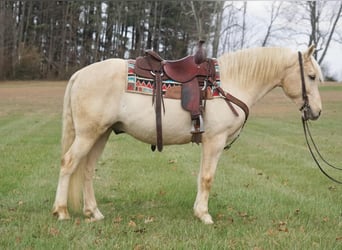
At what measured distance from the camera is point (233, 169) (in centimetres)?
912

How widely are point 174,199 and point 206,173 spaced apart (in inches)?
45.2

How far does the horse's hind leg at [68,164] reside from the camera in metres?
5.29

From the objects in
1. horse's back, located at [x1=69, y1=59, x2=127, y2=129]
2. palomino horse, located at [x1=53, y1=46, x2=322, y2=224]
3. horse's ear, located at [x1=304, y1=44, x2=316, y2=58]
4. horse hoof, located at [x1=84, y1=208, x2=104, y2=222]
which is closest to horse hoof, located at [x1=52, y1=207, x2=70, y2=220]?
palomino horse, located at [x1=53, y1=46, x2=322, y2=224]

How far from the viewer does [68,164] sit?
17.4 ft

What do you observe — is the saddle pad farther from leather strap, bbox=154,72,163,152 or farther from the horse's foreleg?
the horse's foreleg

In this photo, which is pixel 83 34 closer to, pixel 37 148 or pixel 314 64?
pixel 37 148

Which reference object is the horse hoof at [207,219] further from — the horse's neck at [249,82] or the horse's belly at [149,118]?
the horse's neck at [249,82]

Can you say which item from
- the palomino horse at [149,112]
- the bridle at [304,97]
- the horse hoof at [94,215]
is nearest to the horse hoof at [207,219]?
the palomino horse at [149,112]

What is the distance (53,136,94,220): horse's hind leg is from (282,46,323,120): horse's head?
2.57 m

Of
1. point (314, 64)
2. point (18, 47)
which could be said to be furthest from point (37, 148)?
point (18, 47)

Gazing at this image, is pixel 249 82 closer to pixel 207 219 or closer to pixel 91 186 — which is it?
pixel 207 219

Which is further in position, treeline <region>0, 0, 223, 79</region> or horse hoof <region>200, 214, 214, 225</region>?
treeline <region>0, 0, 223, 79</region>

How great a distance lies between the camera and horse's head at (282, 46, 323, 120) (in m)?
5.62

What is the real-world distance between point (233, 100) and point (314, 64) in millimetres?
1128
